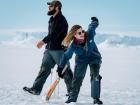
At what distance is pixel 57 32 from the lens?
1103cm

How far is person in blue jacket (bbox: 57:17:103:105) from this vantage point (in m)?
10.0

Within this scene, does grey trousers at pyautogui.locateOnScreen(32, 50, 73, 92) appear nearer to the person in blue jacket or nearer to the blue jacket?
the person in blue jacket

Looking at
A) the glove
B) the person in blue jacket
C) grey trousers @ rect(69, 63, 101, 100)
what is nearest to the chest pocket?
the person in blue jacket

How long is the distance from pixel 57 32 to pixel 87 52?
3.83 feet

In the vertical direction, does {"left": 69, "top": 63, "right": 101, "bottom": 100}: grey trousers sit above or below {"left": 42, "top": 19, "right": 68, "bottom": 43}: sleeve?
below

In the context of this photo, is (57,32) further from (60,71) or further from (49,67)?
(60,71)

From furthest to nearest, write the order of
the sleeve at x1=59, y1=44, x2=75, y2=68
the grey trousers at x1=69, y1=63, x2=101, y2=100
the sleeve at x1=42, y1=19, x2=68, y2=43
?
the sleeve at x1=42, y1=19, x2=68, y2=43 < the grey trousers at x1=69, y1=63, x2=101, y2=100 < the sleeve at x1=59, y1=44, x2=75, y2=68

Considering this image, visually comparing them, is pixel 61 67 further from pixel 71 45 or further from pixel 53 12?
pixel 53 12

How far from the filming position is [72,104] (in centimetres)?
995

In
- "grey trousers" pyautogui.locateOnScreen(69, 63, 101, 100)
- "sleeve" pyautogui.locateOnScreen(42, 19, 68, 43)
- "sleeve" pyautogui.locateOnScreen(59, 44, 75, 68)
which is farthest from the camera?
"sleeve" pyautogui.locateOnScreen(42, 19, 68, 43)

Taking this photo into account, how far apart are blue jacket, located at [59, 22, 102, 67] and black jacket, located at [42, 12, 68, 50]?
3.27 ft

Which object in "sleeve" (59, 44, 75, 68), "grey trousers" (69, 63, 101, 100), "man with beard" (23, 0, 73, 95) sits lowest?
"grey trousers" (69, 63, 101, 100)

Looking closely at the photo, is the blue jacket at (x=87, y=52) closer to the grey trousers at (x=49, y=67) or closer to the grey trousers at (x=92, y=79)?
the grey trousers at (x=92, y=79)

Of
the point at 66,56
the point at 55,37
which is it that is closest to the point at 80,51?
the point at 66,56
